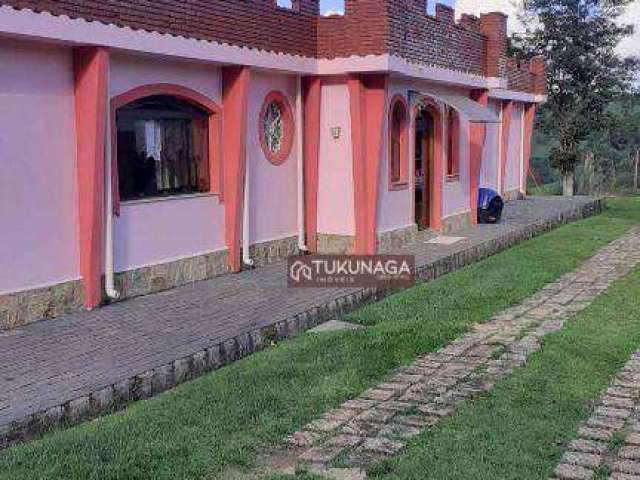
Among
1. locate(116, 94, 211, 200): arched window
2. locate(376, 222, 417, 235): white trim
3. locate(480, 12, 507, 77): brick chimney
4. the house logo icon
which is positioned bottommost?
the house logo icon

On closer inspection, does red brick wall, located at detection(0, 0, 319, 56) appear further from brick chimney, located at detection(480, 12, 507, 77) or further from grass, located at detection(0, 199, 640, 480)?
brick chimney, located at detection(480, 12, 507, 77)

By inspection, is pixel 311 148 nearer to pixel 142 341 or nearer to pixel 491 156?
pixel 142 341

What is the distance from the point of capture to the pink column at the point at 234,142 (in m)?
10.9

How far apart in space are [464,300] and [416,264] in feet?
7.60

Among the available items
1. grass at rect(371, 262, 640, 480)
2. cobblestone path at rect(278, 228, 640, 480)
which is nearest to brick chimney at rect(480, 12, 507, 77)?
cobblestone path at rect(278, 228, 640, 480)

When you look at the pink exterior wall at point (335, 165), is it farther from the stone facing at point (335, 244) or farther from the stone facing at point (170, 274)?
the stone facing at point (170, 274)

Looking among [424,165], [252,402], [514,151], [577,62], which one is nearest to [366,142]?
[424,165]

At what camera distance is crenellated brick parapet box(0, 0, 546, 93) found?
878 cm

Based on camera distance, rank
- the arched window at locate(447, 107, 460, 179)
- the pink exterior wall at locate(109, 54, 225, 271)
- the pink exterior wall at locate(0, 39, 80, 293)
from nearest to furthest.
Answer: the pink exterior wall at locate(0, 39, 80, 293), the pink exterior wall at locate(109, 54, 225, 271), the arched window at locate(447, 107, 460, 179)

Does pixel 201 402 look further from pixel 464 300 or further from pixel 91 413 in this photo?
pixel 464 300

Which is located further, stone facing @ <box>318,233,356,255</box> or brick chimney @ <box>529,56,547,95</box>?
brick chimney @ <box>529,56,547,95</box>

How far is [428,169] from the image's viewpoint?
1572 centimetres

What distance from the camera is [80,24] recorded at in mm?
8078

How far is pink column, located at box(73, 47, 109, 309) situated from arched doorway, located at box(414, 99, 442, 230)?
7.91 m
